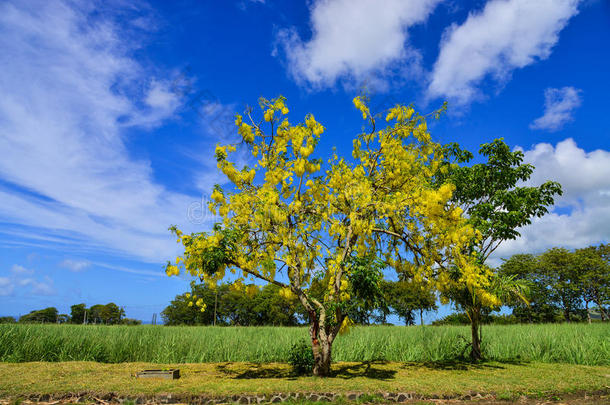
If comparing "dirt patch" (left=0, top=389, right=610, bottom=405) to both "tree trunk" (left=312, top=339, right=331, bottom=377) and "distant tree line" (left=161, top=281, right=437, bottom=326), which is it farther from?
"distant tree line" (left=161, top=281, right=437, bottom=326)

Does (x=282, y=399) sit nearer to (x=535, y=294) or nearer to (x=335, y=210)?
(x=335, y=210)

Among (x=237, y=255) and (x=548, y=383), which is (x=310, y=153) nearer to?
(x=237, y=255)

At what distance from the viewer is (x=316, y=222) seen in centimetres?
937

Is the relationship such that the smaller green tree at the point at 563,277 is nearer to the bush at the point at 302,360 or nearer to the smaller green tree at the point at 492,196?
the smaller green tree at the point at 492,196

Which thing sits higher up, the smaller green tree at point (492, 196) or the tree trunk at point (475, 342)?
the smaller green tree at point (492, 196)

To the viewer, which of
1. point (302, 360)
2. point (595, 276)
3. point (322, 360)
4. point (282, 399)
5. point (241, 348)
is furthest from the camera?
point (595, 276)

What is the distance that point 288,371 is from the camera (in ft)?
Answer: 29.0

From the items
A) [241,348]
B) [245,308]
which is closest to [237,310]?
[245,308]

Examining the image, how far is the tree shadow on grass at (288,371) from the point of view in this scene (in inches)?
322

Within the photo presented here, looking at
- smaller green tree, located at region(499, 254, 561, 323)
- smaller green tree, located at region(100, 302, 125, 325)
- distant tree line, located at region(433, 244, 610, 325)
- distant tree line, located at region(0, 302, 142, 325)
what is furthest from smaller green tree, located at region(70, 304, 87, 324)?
smaller green tree, located at region(499, 254, 561, 323)

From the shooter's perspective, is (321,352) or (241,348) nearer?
(321,352)

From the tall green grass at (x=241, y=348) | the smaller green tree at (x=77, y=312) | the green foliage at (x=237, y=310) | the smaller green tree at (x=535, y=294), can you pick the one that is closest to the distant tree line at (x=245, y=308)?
the green foliage at (x=237, y=310)

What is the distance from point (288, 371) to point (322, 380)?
5.96 feet

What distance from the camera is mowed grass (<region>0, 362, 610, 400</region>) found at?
6.56 m
